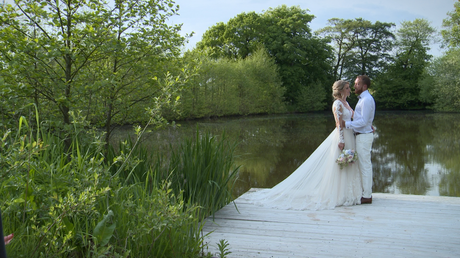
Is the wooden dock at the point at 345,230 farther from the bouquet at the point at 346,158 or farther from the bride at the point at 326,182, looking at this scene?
the bouquet at the point at 346,158

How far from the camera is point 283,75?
35.6m

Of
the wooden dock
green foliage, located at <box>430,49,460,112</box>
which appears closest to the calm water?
the wooden dock

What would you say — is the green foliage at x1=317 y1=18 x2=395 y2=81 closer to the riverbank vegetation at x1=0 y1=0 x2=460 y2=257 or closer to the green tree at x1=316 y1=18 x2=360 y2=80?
the green tree at x1=316 y1=18 x2=360 y2=80

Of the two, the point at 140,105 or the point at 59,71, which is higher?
the point at 59,71

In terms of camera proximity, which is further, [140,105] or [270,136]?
[270,136]

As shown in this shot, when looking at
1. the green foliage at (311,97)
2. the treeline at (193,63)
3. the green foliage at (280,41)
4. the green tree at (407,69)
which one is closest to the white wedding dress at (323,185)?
the treeline at (193,63)

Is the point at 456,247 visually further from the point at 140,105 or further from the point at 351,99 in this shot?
the point at 351,99

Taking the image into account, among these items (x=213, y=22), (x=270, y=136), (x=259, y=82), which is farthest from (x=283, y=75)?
(x=270, y=136)

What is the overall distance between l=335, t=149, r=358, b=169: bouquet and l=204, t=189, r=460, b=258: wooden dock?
0.54m

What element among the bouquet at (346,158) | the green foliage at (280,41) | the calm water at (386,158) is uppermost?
the green foliage at (280,41)

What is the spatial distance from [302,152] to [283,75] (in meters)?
23.8

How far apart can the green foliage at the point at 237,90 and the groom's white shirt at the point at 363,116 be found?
1555 centimetres

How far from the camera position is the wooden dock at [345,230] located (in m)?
2.93

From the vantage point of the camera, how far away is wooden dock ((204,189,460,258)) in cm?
293
